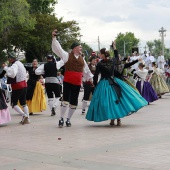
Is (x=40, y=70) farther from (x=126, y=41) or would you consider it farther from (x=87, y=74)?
(x=126, y=41)

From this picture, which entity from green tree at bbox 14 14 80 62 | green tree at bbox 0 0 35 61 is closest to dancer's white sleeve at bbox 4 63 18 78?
green tree at bbox 0 0 35 61

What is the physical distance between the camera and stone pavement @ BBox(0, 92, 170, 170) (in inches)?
283

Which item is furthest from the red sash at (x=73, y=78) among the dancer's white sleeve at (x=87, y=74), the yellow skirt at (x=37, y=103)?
the yellow skirt at (x=37, y=103)

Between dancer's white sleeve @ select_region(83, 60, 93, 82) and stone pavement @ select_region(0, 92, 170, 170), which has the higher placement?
dancer's white sleeve @ select_region(83, 60, 93, 82)

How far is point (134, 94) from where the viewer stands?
11.7 m

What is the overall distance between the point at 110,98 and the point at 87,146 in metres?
2.81

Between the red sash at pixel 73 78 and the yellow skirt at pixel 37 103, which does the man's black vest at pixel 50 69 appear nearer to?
the yellow skirt at pixel 37 103

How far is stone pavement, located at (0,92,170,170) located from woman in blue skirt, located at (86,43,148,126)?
30 cm

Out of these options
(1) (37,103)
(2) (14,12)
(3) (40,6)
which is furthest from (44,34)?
(1) (37,103)

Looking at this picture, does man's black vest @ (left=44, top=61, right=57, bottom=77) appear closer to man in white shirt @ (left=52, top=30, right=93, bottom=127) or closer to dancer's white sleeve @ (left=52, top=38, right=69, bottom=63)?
man in white shirt @ (left=52, top=30, right=93, bottom=127)

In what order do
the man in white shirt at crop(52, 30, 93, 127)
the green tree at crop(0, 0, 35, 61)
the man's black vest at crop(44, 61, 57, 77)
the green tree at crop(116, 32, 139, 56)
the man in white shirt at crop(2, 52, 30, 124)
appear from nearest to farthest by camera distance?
the man in white shirt at crop(52, 30, 93, 127)
the man in white shirt at crop(2, 52, 30, 124)
the man's black vest at crop(44, 61, 57, 77)
the green tree at crop(0, 0, 35, 61)
the green tree at crop(116, 32, 139, 56)

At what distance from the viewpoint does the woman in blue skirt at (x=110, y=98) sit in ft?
37.2

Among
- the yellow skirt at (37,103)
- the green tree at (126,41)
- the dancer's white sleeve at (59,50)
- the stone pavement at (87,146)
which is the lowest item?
the stone pavement at (87,146)

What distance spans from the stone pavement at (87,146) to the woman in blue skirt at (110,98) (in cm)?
30
